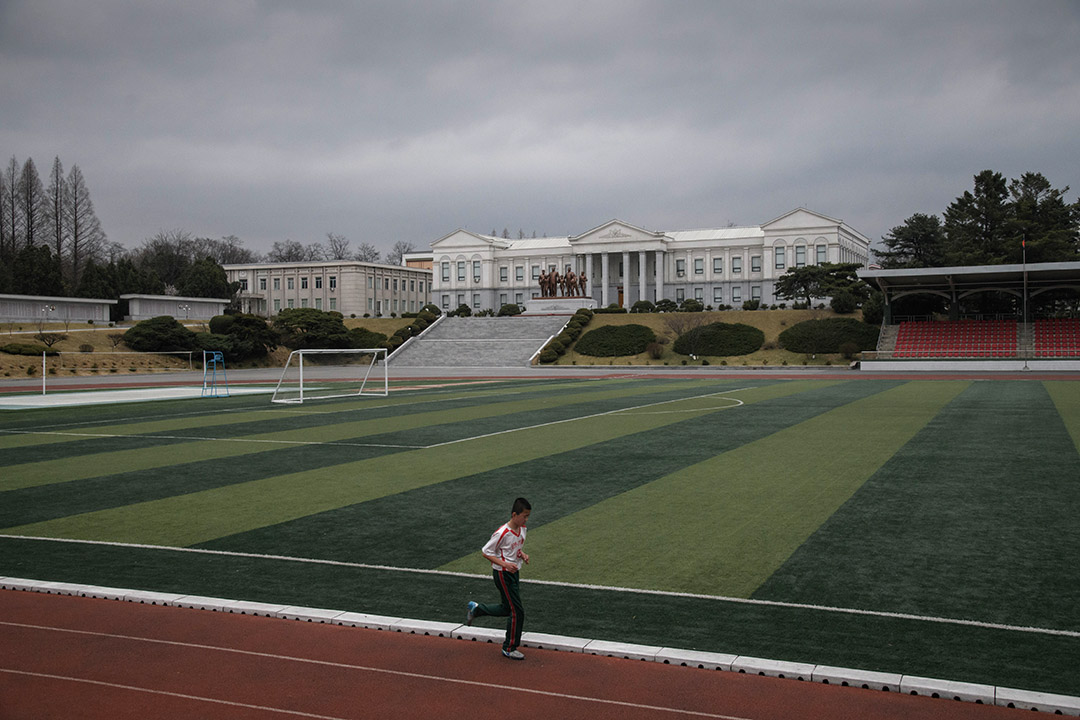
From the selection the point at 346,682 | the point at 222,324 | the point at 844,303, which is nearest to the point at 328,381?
the point at 222,324

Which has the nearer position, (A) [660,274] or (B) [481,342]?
(B) [481,342]

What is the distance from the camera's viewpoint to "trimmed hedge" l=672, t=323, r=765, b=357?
2901 inches

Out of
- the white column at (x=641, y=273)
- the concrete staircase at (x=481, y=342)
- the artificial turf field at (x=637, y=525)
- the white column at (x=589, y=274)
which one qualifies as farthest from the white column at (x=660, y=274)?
the artificial turf field at (x=637, y=525)

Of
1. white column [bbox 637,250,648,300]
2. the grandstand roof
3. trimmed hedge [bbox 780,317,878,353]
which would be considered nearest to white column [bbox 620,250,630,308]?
white column [bbox 637,250,648,300]

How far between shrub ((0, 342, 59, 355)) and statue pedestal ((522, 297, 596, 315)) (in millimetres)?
50304

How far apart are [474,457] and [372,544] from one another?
7.27m

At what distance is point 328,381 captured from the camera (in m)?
53.0

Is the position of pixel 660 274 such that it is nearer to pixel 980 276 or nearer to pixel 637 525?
pixel 980 276

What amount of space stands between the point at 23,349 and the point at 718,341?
53664mm

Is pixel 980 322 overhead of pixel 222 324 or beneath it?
beneath

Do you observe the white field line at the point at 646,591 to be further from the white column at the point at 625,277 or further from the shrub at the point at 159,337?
the white column at the point at 625,277

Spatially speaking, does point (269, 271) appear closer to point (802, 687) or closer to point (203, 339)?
point (203, 339)

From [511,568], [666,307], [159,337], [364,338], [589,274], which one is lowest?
[511,568]

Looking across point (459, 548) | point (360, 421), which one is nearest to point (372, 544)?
point (459, 548)
